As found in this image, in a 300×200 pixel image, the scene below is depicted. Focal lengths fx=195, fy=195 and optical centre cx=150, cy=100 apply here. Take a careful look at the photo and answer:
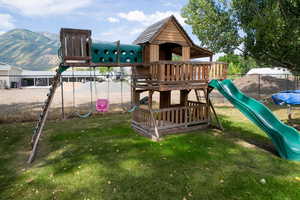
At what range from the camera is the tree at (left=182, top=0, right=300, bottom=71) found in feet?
43.4

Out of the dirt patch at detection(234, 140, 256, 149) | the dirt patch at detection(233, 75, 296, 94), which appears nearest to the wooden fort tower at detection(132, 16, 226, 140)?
the dirt patch at detection(234, 140, 256, 149)

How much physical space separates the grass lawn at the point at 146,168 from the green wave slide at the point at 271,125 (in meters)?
0.35

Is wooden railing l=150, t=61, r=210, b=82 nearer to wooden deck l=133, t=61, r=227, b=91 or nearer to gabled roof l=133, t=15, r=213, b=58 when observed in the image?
wooden deck l=133, t=61, r=227, b=91

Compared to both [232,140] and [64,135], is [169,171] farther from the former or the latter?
[64,135]

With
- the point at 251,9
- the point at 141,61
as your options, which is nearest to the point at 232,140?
the point at 141,61

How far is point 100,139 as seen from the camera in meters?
7.62

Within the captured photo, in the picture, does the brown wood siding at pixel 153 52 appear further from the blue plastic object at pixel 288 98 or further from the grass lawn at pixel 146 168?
the blue plastic object at pixel 288 98

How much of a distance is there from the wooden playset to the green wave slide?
848mm

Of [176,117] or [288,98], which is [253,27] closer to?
[288,98]

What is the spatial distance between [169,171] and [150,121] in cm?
318

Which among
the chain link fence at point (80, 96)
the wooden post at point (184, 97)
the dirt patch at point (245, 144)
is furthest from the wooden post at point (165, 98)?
the dirt patch at point (245, 144)

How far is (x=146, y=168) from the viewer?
16.8 ft

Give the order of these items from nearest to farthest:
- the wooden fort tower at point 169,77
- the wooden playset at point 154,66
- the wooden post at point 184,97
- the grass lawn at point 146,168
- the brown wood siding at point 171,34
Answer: the grass lawn at point 146,168, the wooden playset at point 154,66, the wooden fort tower at point 169,77, the brown wood siding at point 171,34, the wooden post at point 184,97

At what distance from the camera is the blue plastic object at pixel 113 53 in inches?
278
